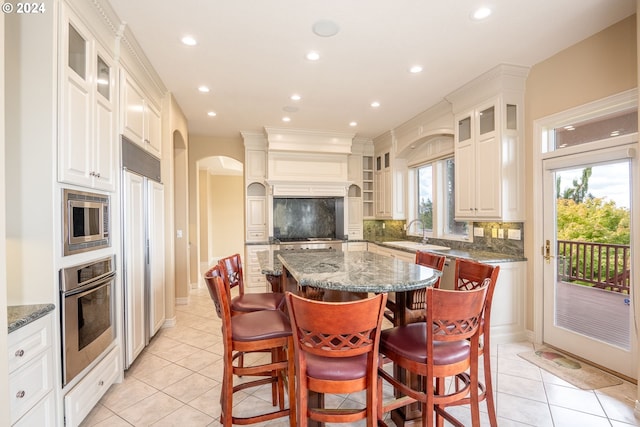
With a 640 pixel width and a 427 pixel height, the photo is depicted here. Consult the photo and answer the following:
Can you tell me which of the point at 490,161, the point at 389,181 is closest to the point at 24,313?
the point at 490,161

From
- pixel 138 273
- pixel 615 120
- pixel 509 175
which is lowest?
pixel 138 273

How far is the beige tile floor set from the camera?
2.05m

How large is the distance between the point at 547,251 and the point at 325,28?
296 cm

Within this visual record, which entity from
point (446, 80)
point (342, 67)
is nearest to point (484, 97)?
point (446, 80)

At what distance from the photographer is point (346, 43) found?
8.93ft

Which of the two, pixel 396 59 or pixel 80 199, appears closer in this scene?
pixel 80 199

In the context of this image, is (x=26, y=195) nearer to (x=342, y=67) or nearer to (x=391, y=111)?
(x=342, y=67)

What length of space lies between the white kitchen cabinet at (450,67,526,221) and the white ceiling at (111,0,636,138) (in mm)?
217

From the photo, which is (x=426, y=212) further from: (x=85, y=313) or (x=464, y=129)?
(x=85, y=313)

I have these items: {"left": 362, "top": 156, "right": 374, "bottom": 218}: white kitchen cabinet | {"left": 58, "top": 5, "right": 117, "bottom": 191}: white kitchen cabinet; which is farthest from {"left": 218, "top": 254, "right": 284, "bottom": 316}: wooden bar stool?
{"left": 362, "top": 156, "right": 374, "bottom": 218}: white kitchen cabinet

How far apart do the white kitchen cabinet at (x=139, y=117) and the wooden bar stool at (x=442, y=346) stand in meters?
2.61

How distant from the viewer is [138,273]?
9.21 feet

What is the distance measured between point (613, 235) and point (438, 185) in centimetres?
242

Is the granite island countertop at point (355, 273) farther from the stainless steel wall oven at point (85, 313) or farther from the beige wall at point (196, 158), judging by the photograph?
the beige wall at point (196, 158)
